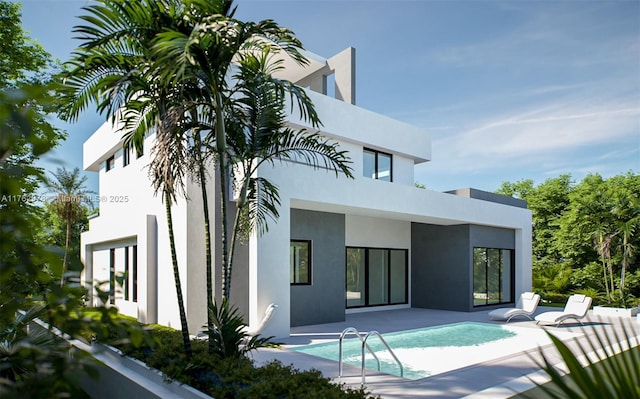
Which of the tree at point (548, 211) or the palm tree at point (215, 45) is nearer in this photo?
the palm tree at point (215, 45)

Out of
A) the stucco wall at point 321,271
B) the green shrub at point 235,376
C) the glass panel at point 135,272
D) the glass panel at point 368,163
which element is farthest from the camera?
the glass panel at point 368,163

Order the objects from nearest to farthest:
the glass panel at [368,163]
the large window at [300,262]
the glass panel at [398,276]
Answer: the large window at [300,262], the glass panel at [368,163], the glass panel at [398,276]

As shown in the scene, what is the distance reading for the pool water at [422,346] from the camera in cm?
1074

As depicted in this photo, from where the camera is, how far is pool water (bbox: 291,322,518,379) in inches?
423

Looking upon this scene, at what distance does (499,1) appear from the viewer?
1795cm

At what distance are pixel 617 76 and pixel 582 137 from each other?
61.1 feet

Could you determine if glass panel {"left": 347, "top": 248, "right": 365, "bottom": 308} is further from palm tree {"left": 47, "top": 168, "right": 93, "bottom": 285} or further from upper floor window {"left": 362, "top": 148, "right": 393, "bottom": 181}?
palm tree {"left": 47, "top": 168, "right": 93, "bottom": 285}

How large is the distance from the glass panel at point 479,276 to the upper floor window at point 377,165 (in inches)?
198

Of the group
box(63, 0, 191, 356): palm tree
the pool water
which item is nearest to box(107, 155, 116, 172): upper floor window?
the pool water

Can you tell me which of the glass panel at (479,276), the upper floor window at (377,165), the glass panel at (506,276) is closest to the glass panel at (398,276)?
the glass panel at (479,276)

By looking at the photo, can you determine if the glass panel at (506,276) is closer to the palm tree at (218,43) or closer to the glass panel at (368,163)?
the glass panel at (368,163)

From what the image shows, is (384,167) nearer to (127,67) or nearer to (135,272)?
(135,272)

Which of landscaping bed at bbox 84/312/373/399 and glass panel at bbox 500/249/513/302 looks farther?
glass panel at bbox 500/249/513/302

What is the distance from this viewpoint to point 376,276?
20.6m
